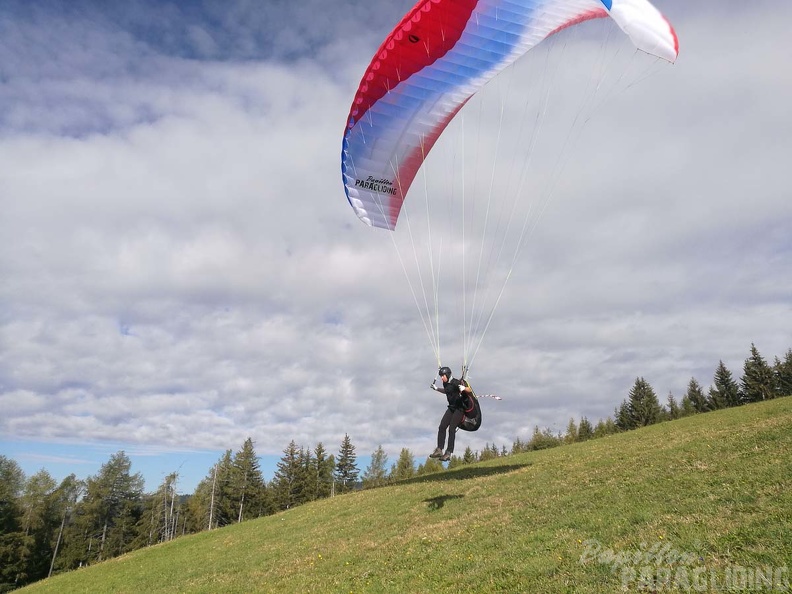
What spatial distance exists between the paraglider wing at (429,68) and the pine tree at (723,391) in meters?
73.2

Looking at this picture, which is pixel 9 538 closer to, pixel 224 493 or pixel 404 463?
pixel 224 493

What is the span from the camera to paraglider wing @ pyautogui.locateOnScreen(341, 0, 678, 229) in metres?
10.4

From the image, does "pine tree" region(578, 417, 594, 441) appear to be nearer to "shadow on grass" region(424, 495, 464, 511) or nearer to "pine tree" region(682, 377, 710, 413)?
"pine tree" region(682, 377, 710, 413)

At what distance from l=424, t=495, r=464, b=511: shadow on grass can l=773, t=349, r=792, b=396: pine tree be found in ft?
237

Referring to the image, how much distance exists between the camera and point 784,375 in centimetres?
7131

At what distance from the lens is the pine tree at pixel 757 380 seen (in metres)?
64.6

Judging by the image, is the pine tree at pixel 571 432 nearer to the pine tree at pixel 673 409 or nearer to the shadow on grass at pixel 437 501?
the pine tree at pixel 673 409

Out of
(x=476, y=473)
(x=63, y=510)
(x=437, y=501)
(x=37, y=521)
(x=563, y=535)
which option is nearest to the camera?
(x=563, y=535)

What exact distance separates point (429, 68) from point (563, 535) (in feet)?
35.0

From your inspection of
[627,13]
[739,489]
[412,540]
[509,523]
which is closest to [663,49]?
[627,13]

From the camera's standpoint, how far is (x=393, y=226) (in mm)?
14781

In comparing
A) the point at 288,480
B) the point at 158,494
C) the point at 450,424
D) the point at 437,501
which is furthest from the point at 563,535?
the point at 158,494

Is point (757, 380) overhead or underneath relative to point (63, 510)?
overhead

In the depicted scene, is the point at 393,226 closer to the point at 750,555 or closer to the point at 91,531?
the point at 750,555
